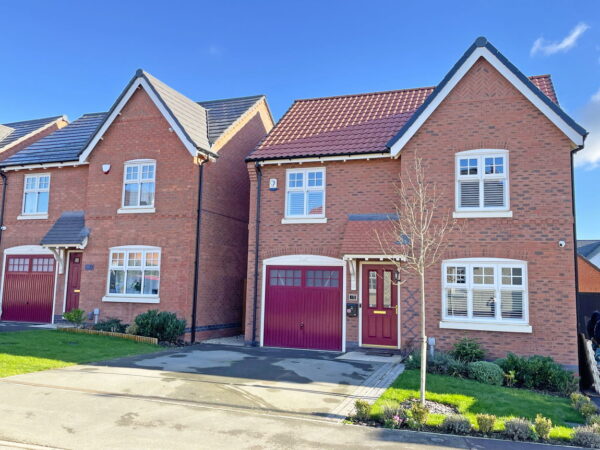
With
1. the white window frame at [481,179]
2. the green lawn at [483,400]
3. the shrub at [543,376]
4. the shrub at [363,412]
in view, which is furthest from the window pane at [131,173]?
the shrub at [543,376]

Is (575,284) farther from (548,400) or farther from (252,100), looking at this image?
(252,100)

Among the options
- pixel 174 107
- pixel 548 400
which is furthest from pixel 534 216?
pixel 174 107

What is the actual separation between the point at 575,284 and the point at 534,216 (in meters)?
1.99

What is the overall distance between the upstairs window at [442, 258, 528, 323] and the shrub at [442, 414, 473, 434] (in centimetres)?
588

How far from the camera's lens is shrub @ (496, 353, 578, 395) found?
10805 mm

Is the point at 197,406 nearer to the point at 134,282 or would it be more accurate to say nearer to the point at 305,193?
the point at 305,193

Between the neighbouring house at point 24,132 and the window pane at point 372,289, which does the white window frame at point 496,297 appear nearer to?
the window pane at point 372,289

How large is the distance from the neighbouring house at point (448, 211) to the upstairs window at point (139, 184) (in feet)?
12.9

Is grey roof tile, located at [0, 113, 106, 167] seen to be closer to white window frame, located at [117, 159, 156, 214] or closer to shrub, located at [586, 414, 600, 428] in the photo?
white window frame, located at [117, 159, 156, 214]

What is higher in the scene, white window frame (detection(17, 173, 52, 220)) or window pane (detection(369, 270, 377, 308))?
white window frame (detection(17, 173, 52, 220))

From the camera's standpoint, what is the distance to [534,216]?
12.7 m

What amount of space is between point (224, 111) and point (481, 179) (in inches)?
444

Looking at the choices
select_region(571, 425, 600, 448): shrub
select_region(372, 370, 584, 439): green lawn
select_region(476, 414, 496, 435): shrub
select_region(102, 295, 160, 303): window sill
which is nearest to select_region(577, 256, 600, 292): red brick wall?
select_region(372, 370, 584, 439): green lawn

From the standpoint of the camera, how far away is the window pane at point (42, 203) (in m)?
19.8
